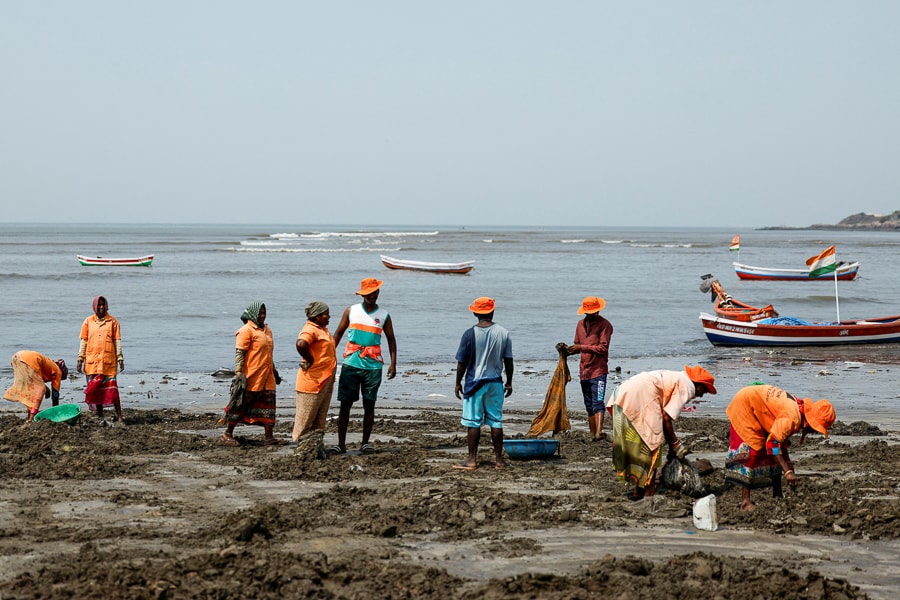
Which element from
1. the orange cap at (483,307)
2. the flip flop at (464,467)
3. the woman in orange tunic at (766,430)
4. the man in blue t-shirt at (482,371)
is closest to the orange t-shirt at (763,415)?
the woman in orange tunic at (766,430)

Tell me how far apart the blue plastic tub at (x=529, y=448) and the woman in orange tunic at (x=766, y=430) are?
220cm

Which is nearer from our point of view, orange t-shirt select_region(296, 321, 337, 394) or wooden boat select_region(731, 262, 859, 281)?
orange t-shirt select_region(296, 321, 337, 394)

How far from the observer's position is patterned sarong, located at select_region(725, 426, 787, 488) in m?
7.04

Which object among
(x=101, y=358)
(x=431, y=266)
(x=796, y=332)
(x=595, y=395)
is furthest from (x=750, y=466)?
(x=431, y=266)

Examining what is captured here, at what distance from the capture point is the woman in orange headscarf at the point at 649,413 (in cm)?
706

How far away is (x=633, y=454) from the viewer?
7309 mm

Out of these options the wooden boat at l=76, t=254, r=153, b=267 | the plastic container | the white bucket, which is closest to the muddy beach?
the white bucket

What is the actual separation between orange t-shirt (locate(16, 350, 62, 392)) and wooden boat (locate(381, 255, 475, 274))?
43631 mm

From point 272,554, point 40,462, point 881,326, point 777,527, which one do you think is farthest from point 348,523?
point 881,326

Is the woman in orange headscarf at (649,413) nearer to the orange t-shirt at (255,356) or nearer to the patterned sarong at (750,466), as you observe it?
the patterned sarong at (750,466)

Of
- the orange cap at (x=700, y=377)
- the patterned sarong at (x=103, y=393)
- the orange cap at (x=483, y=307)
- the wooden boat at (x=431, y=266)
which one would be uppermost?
the orange cap at (x=483, y=307)

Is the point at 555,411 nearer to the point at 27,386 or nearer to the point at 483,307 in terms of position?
the point at 483,307

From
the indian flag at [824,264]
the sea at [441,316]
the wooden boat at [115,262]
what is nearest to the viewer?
the sea at [441,316]

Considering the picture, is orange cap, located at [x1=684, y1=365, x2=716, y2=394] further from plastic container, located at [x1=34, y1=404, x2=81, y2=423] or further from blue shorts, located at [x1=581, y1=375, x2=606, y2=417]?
plastic container, located at [x1=34, y1=404, x2=81, y2=423]
